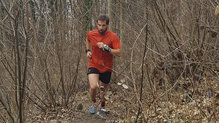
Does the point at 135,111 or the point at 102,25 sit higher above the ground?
the point at 102,25

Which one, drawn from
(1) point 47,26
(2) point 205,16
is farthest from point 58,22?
(2) point 205,16

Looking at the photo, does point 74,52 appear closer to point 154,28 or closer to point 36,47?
point 36,47

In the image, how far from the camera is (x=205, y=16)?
475cm

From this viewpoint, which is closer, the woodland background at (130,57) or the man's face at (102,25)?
the man's face at (102,25)

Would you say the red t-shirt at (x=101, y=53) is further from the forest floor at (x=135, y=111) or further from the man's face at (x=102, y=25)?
the forest floor at (x=135, y=111)

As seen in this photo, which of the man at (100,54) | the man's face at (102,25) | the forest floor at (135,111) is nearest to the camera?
the forest floor at (135,111)

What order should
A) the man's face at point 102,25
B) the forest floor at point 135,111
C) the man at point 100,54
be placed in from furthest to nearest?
the man at point 100,54, the man's face at point 102,25, the forest floor at point 135,111

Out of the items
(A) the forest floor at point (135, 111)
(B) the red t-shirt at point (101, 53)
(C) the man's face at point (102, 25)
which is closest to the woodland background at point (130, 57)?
(A) the forest floor at point (135, 111)

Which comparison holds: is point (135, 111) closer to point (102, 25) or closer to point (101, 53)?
point (101, 53)

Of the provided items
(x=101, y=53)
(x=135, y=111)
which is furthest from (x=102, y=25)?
(x=135, y=111)

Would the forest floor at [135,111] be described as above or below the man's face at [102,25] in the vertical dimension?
below

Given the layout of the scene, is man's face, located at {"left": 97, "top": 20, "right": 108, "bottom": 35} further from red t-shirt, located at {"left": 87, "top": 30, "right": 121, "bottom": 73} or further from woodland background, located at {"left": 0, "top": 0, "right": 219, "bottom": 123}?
woodland background, located at {"left": 0, "top": 0, "right": 219, "bottom": 123}

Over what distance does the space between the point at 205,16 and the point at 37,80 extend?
147 inches

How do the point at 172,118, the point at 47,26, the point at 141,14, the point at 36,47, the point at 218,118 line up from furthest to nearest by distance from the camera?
the point at 141,14 → the point at 47,26 → the point at 36,47 → the point at 172,118 → the point at 218,118
